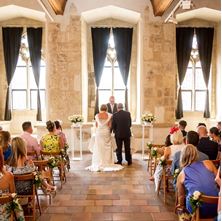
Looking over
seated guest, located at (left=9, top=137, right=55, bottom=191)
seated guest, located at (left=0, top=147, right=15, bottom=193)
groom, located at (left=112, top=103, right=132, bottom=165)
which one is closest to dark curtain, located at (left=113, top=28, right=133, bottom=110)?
groom, located at (left=112, top=103, right=132, bottom=165)

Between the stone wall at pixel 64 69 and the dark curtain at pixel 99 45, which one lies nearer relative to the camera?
the stone wall at pixel 64 69

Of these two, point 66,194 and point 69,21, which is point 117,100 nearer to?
point 69,21

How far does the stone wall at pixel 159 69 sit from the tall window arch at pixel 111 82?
1556 millimetres

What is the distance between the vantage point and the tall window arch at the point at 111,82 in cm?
1186

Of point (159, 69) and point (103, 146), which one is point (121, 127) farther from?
point (159, 69)

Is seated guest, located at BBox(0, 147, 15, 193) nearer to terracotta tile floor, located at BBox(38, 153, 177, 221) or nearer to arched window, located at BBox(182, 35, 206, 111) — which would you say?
terracotta tile floor, located at BBox(38, 153, 177, 221)

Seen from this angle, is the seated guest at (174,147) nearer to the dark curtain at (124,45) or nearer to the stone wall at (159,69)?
the stone wall at (159,69)

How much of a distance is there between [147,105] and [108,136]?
8.57 ft

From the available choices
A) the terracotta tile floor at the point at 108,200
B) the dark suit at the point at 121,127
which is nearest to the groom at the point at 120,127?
the dark suit at the point at 121,127

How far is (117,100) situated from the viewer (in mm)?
11883

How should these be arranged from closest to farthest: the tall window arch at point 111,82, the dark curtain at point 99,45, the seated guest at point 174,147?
the seated guest at point 174,147 < the dark curtain at point 99,45 < the tall window arch at point 111,82

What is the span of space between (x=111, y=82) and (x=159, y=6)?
3.36m

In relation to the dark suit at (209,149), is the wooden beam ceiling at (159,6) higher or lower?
higher

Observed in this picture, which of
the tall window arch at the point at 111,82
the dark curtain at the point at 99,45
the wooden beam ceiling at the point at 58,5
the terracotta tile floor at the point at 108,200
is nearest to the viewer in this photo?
the terracotta tile floor at the point at 108,200
